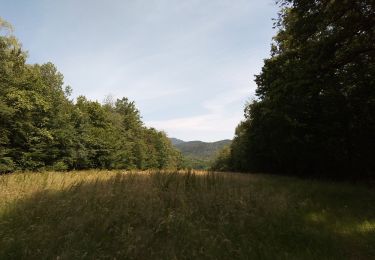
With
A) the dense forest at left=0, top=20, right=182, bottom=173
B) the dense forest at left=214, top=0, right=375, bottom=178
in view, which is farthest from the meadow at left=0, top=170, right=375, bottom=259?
the dense forest at left=0, top=20, right=182, bottom=173

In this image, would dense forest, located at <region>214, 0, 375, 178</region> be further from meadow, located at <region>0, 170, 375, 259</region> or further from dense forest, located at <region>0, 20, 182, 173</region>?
dense forest, located at <region>0, 20, 182, 173</region>

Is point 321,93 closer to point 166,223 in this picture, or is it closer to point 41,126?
point 166,223

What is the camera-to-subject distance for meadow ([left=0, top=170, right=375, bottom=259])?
5352mm

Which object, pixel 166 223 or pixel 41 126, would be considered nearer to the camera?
pixel 166 223

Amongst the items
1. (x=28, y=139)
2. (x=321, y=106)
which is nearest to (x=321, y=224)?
(x=321, y=106)

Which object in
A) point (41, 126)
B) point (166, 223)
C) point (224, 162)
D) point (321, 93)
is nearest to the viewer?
point (166, 223)

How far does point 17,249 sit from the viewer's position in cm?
496

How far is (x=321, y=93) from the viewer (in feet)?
65.8

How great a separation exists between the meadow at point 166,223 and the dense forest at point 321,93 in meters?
6.13

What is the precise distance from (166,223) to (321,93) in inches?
686

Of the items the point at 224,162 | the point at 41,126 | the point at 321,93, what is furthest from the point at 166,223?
the point at 224,162

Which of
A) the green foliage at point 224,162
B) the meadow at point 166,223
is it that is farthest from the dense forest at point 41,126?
the green foliage at point 224,162

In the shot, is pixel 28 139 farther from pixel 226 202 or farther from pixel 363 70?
pixel 363 70

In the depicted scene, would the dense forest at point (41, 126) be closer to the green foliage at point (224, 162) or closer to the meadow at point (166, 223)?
the meadow at point (166, 223)
